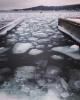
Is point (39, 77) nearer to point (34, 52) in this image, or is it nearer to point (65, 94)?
point (65, 94)

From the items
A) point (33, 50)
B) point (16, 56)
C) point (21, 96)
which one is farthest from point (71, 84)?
point (33, 50)

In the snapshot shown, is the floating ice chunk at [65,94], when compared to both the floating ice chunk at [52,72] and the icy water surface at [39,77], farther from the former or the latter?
the floating ice chunk at [52,72]

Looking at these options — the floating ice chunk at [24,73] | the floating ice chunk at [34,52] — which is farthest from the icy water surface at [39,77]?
the floating ice chunk at [34,52]

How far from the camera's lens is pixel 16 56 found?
4129 millimetres

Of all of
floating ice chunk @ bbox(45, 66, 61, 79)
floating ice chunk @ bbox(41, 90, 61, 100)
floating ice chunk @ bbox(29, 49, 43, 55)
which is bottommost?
floating ice chunk @ bbox(29, 49, 43, 55)

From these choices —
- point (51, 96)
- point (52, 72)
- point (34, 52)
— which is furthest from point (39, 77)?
point (34, 52)

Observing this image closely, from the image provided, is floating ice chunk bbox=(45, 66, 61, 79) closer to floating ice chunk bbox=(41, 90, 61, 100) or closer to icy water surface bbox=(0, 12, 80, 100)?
icy water surface bbox=(0, 12, 80, 100)

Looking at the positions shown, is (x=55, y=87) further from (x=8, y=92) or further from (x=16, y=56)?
(x=16, y=56)

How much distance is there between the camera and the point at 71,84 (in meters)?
2.62

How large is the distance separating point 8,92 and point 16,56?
1.73m

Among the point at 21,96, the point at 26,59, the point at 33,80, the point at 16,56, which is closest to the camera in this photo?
the point at 21,96

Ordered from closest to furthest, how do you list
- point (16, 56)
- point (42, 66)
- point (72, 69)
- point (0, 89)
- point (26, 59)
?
point (0, 89)
point (72, 69)
point (42, 66)
point (26, 59)
point (16, 56)

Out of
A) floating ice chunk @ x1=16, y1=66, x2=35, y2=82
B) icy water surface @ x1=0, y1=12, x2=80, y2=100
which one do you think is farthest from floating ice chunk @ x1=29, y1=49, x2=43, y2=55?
floating ice chunk @ x1=16, y1=66, x2=35, y2=82

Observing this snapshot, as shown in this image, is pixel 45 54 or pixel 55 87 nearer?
pixel 55 87
